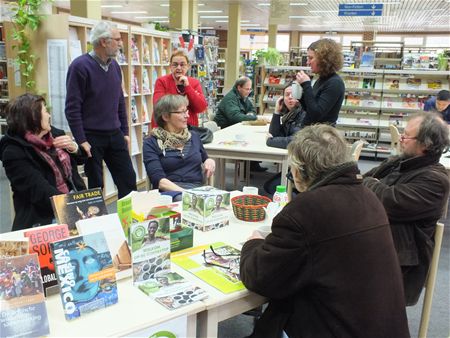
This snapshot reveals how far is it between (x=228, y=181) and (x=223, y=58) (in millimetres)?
8605

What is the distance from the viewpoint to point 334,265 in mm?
1312

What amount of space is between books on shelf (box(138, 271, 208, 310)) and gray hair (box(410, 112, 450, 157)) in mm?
1419

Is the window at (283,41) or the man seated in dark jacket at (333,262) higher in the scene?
the window at (283,41)

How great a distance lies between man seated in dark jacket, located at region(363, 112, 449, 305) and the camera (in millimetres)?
2008

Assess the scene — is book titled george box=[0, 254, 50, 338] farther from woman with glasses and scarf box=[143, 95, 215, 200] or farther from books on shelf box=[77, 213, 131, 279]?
woman with glasses and scarf box=[143, 95, 215, 200]

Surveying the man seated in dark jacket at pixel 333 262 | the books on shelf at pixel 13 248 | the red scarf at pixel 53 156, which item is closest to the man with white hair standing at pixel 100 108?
the red scarf at pixel 53 156

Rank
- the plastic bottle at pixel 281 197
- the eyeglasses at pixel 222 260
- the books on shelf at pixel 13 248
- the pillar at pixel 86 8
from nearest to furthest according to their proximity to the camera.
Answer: the books on shelf at pixel 13 248, the eyeglasses at pixel 222 260, the plastic bottle at pixel 281 197, the pillar at pixel 86 8

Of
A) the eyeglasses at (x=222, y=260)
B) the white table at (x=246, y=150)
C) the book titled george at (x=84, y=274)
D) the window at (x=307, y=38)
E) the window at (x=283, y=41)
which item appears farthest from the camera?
the window at (x=283, y=41)

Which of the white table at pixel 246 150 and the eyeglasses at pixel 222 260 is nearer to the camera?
the eyeglasses at pixel 222 260

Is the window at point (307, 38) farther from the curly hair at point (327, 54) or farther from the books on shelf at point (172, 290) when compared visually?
the books on shelf at point (172, 290)

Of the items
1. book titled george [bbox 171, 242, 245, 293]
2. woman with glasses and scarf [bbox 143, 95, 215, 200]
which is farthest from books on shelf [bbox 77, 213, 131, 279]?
woman with glasses and scarf [bbox 143, 95, 215, 200]

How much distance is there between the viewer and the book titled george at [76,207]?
5.03 ft

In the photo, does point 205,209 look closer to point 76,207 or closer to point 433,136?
point 76,207

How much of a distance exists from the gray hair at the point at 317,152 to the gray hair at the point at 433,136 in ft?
2.88
